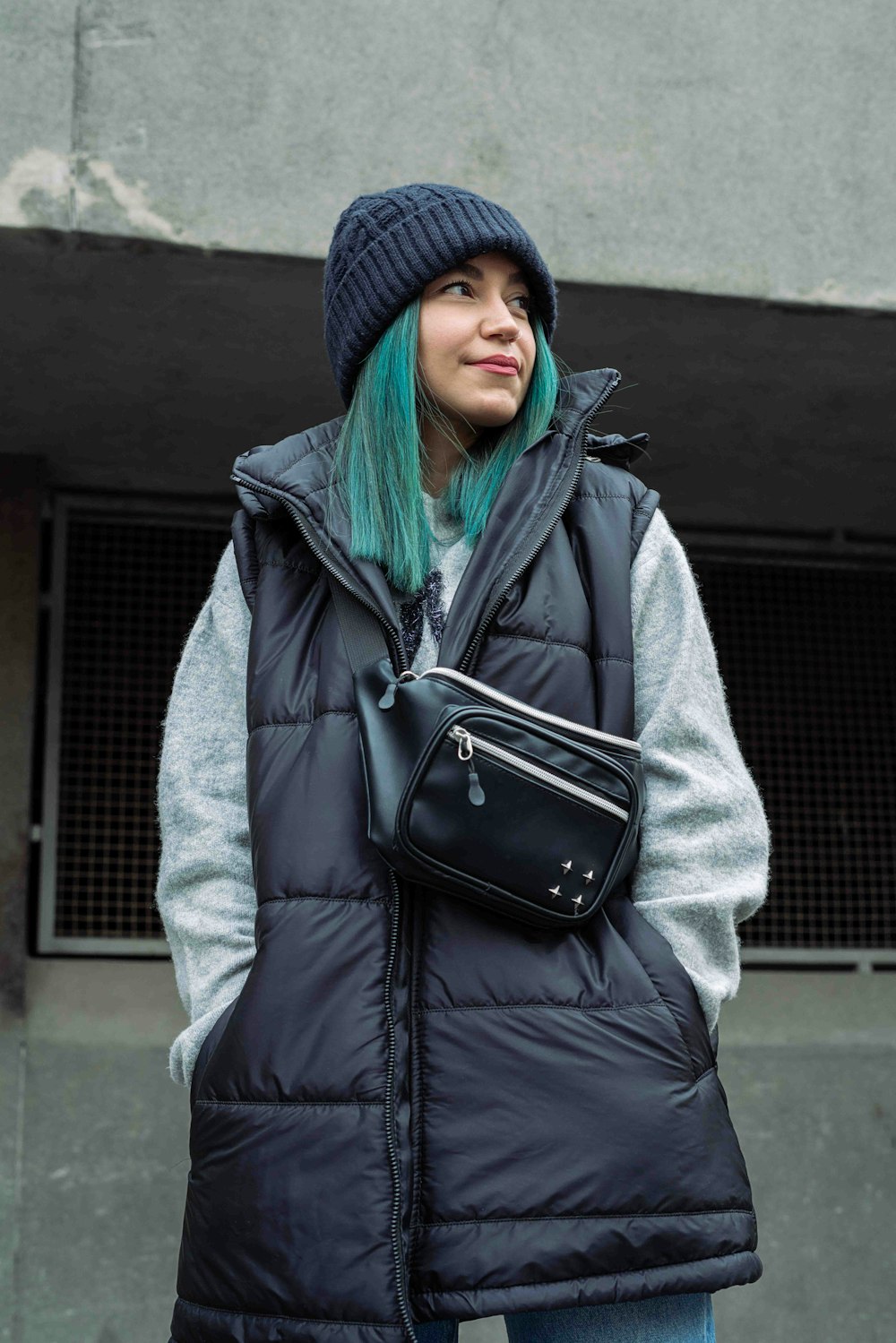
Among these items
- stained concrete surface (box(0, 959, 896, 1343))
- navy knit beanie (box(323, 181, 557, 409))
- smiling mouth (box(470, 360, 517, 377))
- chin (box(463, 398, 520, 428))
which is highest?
navy knit beanie (box(323, 181, 557, 409))

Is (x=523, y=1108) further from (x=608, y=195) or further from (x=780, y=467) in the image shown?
(x=780, y=467)

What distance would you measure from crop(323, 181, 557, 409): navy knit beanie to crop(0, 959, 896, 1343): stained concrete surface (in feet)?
8.74

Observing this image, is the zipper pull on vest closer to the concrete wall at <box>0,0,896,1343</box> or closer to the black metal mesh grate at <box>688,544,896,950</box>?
the concrete wall at <box>0,0,896,1343</box>

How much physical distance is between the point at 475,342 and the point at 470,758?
0.63m

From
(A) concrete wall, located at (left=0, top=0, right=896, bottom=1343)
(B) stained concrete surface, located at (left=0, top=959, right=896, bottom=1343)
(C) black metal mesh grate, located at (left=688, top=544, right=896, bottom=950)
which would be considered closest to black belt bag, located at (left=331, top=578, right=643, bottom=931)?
(A) concrete wall, located at (left=0, top=0, right=896, bottom=1343)

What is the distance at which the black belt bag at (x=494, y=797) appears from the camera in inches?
59.4

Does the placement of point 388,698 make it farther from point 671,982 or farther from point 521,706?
point 671,982

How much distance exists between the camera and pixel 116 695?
176 inches

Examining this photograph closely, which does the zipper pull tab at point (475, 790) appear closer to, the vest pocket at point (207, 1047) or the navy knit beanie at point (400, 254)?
the vest pocket at point (207, 1047)

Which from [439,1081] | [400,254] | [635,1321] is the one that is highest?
[400,254]

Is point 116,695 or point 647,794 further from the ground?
point 647,794

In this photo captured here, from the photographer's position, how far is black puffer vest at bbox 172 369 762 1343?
4.61 feet

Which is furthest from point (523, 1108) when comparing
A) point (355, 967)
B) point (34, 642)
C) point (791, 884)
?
point (791, 884)

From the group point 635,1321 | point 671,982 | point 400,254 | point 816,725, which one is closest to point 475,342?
point 400,254
